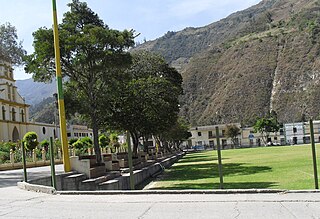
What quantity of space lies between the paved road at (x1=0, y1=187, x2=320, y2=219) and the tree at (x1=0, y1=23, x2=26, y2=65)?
15943 mm

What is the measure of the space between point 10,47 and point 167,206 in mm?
19355

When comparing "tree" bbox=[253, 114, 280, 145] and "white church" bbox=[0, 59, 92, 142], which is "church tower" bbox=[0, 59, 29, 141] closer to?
"white church" bbox=[0, 59, 92, 142]

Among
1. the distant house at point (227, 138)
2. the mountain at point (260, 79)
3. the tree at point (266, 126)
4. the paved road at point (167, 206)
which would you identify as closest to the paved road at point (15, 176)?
the paved road at point (167, 206)

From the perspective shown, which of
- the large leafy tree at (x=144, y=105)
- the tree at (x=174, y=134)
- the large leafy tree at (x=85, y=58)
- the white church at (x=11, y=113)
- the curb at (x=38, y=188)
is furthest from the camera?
the tree at (x=174, y=134)

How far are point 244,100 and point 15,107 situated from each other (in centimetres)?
8876

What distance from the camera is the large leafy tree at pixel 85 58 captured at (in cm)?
2080

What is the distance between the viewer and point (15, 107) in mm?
63219

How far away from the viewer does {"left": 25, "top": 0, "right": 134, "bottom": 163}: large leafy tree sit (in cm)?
2080

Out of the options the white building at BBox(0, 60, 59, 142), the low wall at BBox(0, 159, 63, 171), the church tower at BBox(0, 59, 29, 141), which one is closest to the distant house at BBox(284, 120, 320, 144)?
the white building at BBox(0, 60, 59, 142)

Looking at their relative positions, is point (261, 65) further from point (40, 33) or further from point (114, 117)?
point (40, 33)

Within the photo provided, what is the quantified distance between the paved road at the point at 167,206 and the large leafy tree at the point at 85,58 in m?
10.7

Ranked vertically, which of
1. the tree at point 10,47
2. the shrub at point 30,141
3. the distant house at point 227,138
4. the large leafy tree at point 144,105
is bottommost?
the distant house at point 227,138

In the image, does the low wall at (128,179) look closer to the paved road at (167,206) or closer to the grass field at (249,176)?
the grass field at (249,176)

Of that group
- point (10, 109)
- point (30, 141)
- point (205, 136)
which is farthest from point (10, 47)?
point (205, 136)
